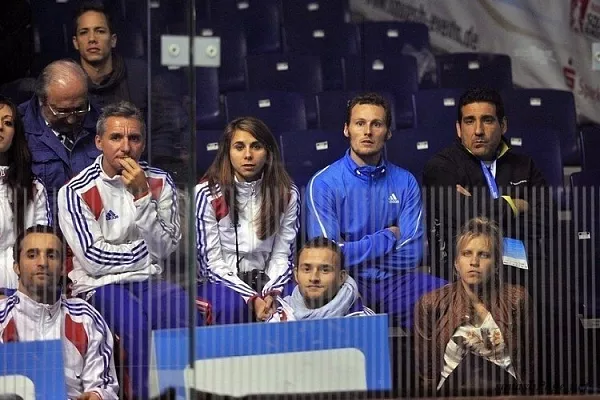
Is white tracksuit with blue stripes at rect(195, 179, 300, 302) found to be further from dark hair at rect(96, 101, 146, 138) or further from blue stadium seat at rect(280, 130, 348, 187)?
dark hair at rect(96, 101, 146, 138)

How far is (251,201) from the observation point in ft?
15.5

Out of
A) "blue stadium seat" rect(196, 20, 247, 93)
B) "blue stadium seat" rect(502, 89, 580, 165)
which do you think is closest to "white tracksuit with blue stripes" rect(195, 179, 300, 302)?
"blue stadium seat" rect(196, 20, 247, 93)

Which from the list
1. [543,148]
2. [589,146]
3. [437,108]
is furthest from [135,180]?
[589,146]

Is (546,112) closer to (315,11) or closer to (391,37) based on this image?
(391,37)

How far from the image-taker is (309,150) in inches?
191

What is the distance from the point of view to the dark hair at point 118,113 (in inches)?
183

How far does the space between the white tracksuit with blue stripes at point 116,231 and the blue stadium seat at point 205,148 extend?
145 mm

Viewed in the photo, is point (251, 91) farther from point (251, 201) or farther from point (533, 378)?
point (533, 378)

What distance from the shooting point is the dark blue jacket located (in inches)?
183

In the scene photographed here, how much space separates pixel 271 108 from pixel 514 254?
0.98 m

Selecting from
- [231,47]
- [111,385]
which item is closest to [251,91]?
[231,47]

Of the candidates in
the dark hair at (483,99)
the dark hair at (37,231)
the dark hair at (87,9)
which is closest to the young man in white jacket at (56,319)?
the dark hair at (37,231)

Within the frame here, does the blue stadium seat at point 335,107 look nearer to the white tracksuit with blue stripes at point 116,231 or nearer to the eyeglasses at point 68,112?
the white tracksuit with blue stripes at point 116,231

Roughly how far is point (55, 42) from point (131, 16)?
29 centimetres
